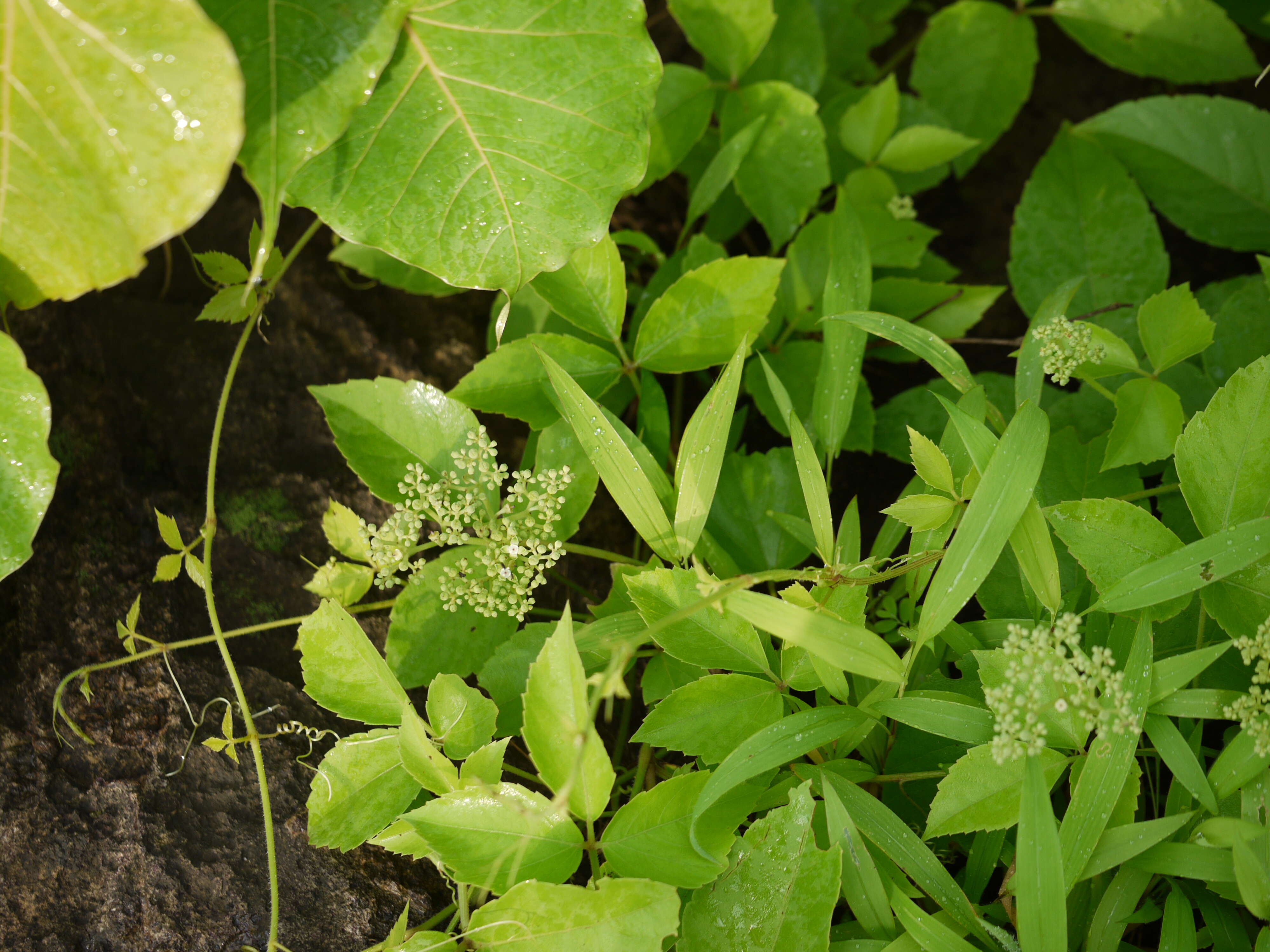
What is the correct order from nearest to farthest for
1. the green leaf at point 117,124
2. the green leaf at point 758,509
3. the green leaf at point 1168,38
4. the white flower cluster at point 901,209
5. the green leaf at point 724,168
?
Answer: the green leaf at point 117,124 < the green leaf at point 758,509 < the green leaf at point 724,168 < the white flower cluster at point 901,209 < the green leaf at point 1168,38

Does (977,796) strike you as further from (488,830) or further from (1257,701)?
(488,830)

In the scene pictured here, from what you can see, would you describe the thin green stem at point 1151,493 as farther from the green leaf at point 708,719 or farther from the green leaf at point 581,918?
the green leaf at point 581,918

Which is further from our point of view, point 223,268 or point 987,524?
point 223,268

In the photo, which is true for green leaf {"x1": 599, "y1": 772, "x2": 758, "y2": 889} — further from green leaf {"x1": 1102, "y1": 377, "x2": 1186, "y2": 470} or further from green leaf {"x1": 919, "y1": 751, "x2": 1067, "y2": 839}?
green leaf {"x1": 1102, "y1": 377, "x2": 1186, "y2": 470}

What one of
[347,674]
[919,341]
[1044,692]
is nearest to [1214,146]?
[919,341]

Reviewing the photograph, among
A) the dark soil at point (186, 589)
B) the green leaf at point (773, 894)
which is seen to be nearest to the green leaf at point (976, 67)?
the dark soil at point (186, 589)

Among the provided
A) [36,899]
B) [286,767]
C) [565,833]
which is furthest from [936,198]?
[36,899]
